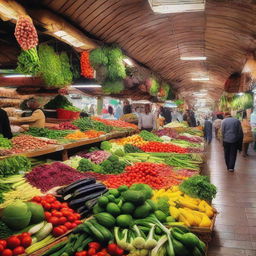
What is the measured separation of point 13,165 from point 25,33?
72.4 inches

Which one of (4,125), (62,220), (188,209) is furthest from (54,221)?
(4,125)

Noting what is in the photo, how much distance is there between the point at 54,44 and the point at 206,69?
925 centimetres

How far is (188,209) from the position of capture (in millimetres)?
3705

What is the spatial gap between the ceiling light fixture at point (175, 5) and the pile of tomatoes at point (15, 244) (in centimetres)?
465

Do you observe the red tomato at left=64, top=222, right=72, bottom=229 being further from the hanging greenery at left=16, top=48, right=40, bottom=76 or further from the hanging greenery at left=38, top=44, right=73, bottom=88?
the hanging greenery at left=38, top=44, right=73, bottom=88

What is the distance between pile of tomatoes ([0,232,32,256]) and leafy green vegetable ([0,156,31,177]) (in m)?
1.47

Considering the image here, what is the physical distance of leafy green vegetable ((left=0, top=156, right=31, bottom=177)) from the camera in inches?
156

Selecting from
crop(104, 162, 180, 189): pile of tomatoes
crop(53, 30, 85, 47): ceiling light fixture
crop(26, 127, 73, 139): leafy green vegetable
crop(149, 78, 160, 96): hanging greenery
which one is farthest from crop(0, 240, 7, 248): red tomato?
crop(149, 78, 160, 96): hanging greenery

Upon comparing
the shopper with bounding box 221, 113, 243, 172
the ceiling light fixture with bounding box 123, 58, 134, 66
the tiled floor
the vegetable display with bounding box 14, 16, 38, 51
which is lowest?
the tiled floor

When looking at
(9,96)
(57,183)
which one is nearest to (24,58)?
(57,183)

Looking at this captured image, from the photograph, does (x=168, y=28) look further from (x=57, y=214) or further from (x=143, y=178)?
(x=57, y=214)

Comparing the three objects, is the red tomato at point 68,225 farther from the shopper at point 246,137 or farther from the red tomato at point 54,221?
the shopper at point 246,137

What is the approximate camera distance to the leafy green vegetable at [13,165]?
3952mm

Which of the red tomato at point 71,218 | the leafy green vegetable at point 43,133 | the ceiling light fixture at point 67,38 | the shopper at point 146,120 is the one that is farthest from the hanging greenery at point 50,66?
the shopper at point 146,120
